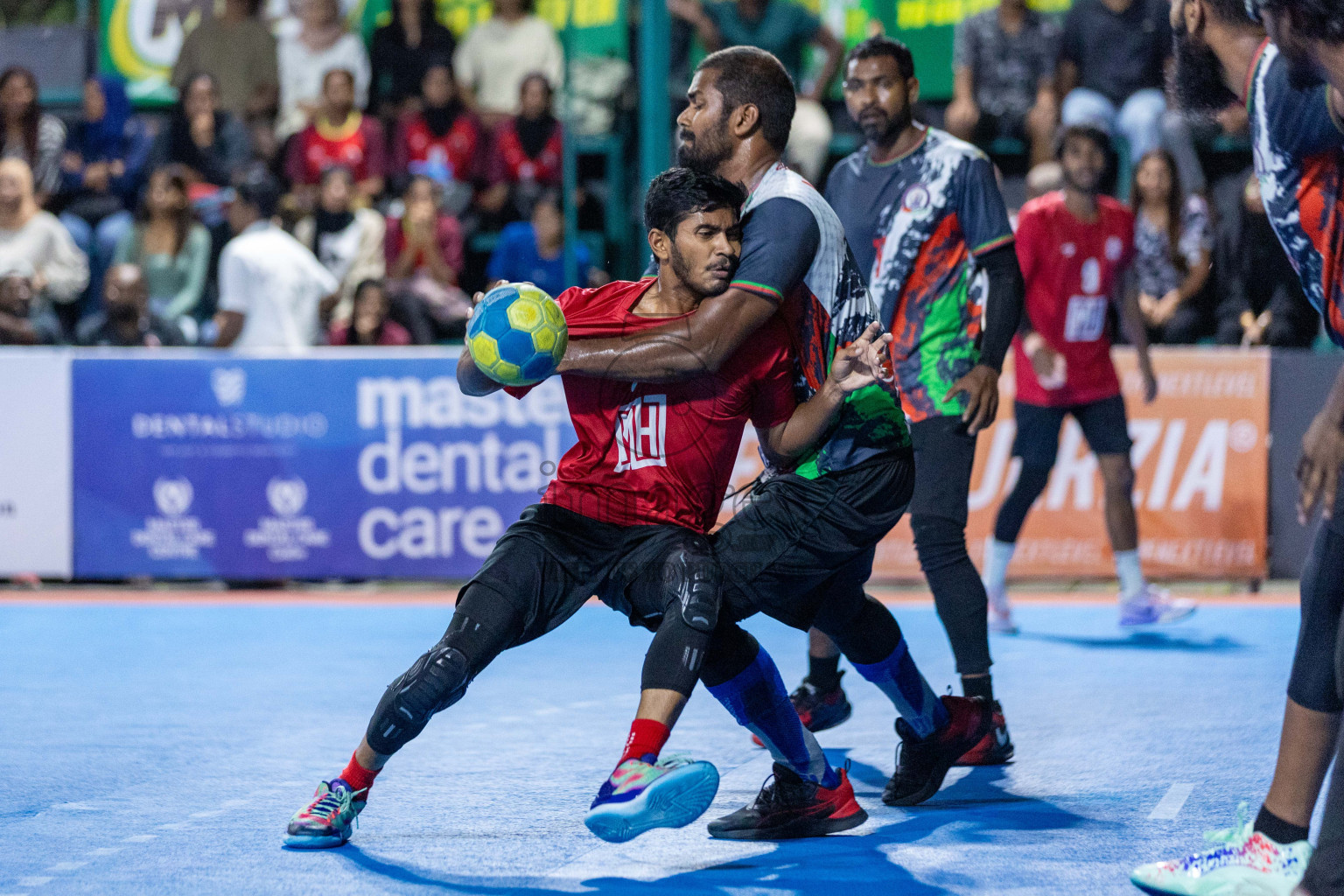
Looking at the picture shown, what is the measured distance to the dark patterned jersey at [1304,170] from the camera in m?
3.03

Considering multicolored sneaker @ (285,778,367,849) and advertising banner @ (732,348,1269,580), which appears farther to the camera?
advertising banner @ (732,348,1269,580)

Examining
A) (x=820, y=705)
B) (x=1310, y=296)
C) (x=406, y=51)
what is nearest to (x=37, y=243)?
(x=406, y=51)

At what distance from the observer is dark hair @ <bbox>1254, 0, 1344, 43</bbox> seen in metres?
2.55

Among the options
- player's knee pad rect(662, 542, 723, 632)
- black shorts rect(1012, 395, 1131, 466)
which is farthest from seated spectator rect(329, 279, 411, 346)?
player's knee pad rect(662, 542, 723, 632)

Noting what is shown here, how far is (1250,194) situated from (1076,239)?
131 inches

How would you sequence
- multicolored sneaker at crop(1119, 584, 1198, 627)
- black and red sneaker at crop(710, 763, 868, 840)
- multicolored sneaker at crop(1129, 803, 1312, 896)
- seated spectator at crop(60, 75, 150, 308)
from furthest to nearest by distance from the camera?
seated spectator at crop(60, 75, 150, 308) → multicolored sneaker at crop(1119, 584, 1198, 627) → black and red sneaker at crop(710, 763, 868, 840) → multicolored sneaker at crop(1129, 803, 1312, 896)

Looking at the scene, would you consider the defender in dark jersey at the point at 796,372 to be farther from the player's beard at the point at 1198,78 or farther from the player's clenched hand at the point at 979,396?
the player's beard at the point at 1198,78

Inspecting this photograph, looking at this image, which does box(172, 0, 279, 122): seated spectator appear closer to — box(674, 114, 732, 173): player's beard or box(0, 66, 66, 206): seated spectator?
box(0, 66, 66, 206): seated spectator

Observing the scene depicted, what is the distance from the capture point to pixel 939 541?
469 cm

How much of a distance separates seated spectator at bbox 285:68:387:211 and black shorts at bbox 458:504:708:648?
8.36 metres

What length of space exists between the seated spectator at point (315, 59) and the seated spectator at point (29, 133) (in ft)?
5.66

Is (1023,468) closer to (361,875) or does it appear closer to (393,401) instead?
(393,401)

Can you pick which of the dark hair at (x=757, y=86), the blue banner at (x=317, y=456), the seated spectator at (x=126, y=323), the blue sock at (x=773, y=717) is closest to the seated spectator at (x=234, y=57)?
the seated spectator at (x=126, y=323)

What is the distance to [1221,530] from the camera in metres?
8.76
